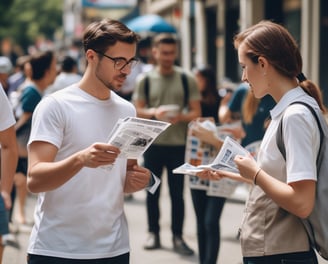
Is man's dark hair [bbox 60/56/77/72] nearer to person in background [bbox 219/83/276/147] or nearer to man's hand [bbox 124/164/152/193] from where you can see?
person in background [bbox 219/83/276/147]

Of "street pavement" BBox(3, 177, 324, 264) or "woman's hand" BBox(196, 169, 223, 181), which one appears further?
"street pavement" BBox(3, 177, 324, 264)

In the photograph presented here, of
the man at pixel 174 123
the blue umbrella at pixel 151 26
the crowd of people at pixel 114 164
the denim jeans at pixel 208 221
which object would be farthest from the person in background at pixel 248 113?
the blue umbrella at pixel 151 26

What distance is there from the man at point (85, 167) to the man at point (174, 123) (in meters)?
3.49

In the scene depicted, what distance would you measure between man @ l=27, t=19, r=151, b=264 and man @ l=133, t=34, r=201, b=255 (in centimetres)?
349

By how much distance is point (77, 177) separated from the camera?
3.05m

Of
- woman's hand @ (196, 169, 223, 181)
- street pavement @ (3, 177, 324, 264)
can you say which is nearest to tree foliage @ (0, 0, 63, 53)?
street pavement @ (3, 177, 324, 264)

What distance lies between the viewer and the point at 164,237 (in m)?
7.37

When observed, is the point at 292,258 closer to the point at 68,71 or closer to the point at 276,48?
the point at 276,48

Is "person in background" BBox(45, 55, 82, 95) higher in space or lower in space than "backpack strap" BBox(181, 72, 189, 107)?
lower

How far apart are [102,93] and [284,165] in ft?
2.91

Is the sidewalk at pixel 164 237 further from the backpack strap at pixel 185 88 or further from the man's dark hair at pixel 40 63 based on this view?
the man's dark hair at pixel 40 63

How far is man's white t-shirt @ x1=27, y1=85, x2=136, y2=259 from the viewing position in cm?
303

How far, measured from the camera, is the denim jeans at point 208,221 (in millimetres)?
5512

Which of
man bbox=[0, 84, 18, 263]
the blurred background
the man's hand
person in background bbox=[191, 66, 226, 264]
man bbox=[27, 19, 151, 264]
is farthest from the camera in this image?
the blurred background
